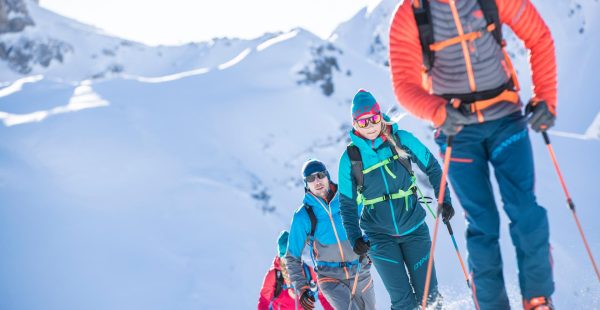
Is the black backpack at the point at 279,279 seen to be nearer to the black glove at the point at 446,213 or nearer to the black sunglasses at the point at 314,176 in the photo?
the black sunglasses at the point at 314,176

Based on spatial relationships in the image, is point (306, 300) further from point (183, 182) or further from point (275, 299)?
point (183, 182)

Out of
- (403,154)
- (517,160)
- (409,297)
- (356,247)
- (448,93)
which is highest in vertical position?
(448,93)

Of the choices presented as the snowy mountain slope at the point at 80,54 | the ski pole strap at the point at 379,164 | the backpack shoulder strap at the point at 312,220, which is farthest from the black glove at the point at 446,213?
the snowy mountain slope at the point at 80,54

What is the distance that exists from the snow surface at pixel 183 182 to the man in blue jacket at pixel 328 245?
1.36m

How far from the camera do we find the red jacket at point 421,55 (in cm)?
332

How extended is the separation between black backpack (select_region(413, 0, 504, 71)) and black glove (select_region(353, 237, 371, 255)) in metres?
2.38

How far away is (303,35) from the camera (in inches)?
1398

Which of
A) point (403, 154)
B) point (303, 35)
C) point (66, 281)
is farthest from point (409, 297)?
→ point (303, 35)

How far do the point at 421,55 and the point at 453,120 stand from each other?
0.54 meters

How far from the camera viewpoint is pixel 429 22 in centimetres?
333

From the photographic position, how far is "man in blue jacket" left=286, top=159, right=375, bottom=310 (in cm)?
653

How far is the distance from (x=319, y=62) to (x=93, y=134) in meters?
15.7

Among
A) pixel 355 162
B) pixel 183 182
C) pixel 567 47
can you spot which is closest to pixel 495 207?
pixel 355 162

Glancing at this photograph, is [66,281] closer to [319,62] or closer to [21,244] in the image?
[21,244]
